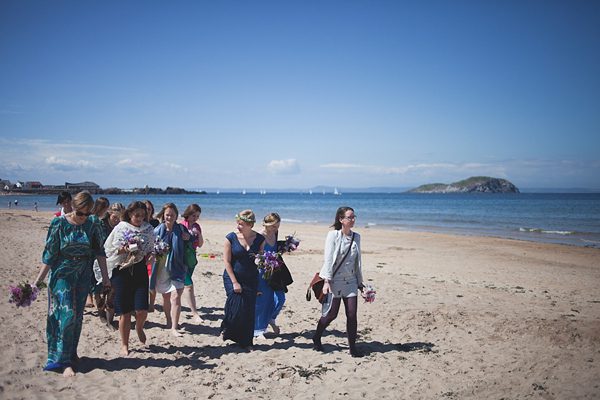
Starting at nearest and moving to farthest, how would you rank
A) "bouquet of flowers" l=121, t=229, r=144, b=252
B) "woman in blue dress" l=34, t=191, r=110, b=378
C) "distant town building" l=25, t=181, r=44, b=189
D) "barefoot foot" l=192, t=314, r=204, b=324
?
1. "woman in blue dress" l=34, t=191, r=110, b=378
2. "bouquet of flowers" l=121, t=229, r=144, b=252
3. "barefoot foot" l=192, t=314, r=204, b=324
4. "distant town building" l=25, t=181, r=44, b=189

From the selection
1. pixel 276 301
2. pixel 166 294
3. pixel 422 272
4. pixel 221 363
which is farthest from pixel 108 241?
pixel 422 272

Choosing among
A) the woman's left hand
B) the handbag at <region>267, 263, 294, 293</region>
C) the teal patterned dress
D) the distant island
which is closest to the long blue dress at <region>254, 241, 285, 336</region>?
the handbag at <region>267, 263, 294, 293</region>

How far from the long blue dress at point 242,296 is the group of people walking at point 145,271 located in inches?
0.6

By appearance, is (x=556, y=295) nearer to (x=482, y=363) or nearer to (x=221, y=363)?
(x=482, y=363)

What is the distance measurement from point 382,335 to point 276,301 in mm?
1954

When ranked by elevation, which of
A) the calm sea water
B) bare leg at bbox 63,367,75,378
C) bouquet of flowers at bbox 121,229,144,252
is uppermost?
bouquet of flowers at bbox 121,229,144,252

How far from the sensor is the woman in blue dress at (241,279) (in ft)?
18.1

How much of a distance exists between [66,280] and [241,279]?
222cm

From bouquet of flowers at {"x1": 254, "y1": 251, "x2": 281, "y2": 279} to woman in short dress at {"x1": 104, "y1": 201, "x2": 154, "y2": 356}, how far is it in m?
1.50

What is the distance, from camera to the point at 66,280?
438cm

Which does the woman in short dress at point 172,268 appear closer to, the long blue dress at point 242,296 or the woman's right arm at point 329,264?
the long blue dress at point 242,296

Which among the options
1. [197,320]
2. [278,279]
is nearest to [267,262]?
[278,279]

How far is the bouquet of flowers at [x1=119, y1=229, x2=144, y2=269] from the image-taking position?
4.95 metres

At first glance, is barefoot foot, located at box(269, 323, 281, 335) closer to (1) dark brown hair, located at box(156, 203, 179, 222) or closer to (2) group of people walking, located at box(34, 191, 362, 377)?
(2) group of people walking, located at box(34, 191, 362, 377)
